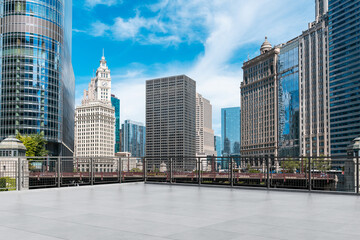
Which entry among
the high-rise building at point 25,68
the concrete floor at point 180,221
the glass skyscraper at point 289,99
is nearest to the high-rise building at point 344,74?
the glass skyscraper at point 289,99

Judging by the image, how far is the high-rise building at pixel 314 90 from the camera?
164125mm

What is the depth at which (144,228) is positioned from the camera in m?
7.30

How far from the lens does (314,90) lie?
549 ft

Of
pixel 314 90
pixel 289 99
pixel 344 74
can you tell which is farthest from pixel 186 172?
pixel 289 99

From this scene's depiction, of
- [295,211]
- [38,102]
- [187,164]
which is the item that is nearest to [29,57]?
[38,102]

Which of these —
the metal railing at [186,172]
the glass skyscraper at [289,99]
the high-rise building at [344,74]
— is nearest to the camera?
the metal railing at [186,172]

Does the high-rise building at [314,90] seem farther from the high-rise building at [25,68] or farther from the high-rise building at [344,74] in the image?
the high-rise building at [25,68]

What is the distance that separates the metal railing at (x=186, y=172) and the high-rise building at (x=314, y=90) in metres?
147

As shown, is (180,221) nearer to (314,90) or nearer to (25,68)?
(25,68)

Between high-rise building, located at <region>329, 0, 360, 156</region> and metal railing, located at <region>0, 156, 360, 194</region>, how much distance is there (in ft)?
467

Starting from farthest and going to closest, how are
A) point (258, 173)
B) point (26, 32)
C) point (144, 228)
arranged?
point (26, 32) → point (258, 173) → point (144, 228)

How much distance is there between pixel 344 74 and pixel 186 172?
504 feet

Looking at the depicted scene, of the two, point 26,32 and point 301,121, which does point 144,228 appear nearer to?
point 26,32

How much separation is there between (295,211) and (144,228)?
4.78 metres
